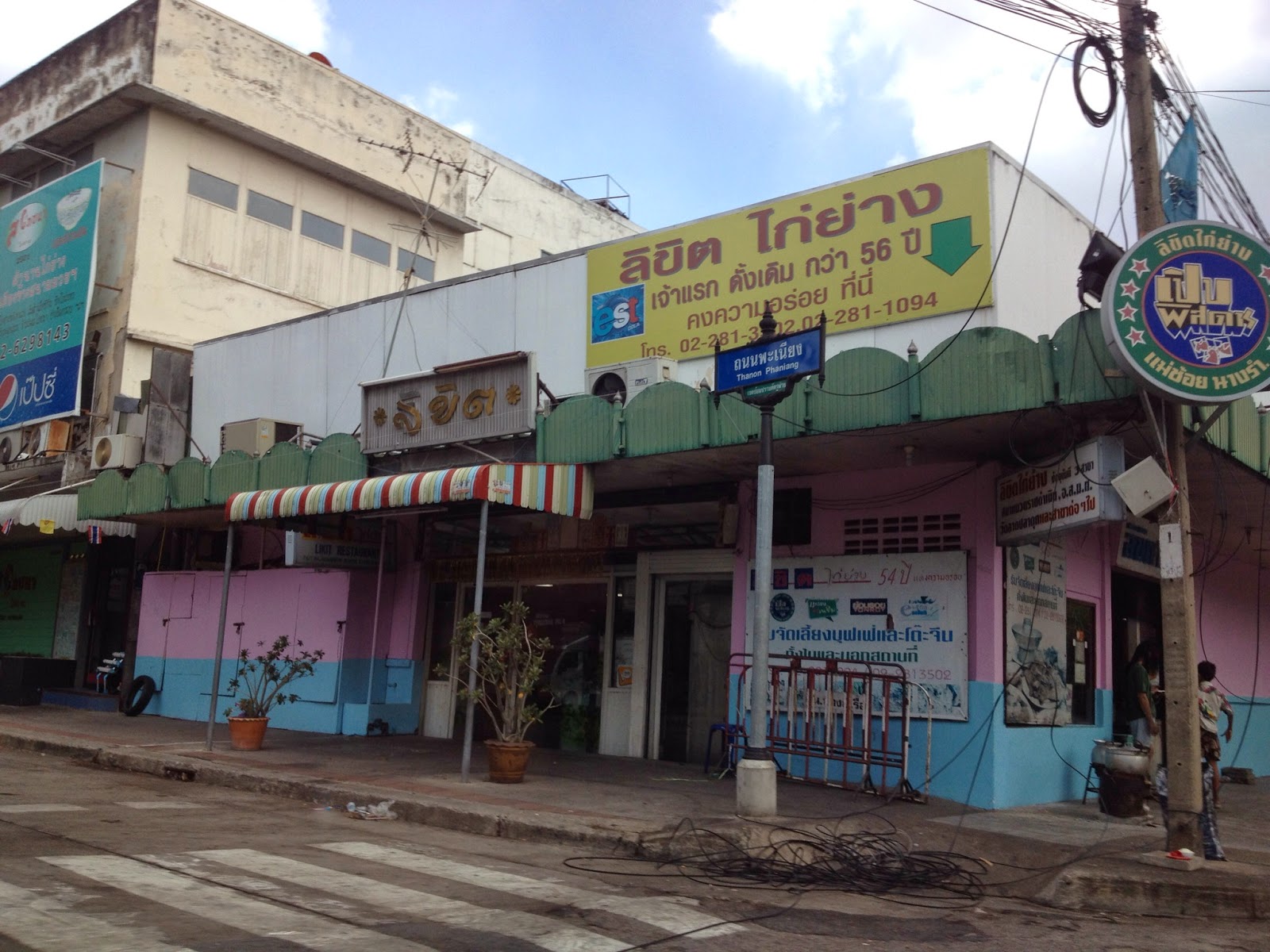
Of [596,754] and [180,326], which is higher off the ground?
[180,326]

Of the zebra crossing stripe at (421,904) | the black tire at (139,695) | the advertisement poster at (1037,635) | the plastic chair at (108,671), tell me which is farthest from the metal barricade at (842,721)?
the plastic chair at (108,671)

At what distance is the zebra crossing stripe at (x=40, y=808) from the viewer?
891cm

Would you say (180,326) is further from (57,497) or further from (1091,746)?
(1091,746)

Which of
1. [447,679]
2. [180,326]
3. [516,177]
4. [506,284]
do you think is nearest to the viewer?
[506,284]

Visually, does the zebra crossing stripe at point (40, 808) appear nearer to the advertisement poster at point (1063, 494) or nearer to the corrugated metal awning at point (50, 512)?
the advertisement poster at point (1063, 494)

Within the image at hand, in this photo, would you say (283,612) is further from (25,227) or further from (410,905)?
(410,905)

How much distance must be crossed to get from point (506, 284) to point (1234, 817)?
1106 centimetres

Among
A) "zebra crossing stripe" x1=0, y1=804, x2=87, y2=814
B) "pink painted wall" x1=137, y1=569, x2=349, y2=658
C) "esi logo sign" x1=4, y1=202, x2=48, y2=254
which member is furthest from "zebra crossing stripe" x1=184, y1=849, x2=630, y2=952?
"esi logo sign" x1=4, y1=202, x2=48, y2=254

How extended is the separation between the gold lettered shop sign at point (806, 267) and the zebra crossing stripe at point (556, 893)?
7.00 meters

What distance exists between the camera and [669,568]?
1409cm

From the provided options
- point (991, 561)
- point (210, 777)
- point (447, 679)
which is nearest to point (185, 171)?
point (447, 679)

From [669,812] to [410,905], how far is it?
3893mm

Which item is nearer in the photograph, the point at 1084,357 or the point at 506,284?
the point at 1084,357

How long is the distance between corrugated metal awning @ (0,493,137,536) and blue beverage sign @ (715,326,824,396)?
13.3 meters
